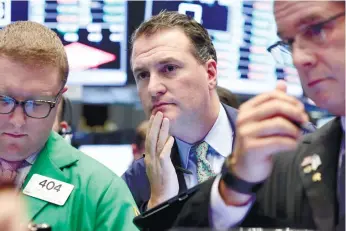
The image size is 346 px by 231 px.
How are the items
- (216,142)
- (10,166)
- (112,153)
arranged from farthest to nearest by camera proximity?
(112,153), (216,142), (10,166)

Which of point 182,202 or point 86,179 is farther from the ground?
point 182,202

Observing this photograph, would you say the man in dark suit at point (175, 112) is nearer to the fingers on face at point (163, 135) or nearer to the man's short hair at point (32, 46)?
the fingers on face at point (163, 135)

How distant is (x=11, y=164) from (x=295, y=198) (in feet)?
3.03

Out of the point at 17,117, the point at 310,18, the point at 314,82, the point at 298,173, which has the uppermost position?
the point at 310,18

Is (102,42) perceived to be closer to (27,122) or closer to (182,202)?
(27,122)

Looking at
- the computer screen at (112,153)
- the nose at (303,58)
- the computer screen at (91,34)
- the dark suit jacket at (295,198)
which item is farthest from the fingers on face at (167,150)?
the computer screen at (112,153)

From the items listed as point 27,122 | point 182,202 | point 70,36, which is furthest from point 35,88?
point 70,36

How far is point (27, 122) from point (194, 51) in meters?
0.68

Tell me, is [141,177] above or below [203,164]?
below

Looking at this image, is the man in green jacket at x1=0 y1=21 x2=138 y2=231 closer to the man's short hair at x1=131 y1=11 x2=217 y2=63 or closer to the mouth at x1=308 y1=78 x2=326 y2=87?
the man's short hair at x1=131 y1=11 x2=217 y2=63

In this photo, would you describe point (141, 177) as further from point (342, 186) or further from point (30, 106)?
point (342, 186)

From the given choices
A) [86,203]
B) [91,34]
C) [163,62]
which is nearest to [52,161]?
[86,203]

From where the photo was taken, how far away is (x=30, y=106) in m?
2.02

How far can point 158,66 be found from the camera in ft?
7.34
